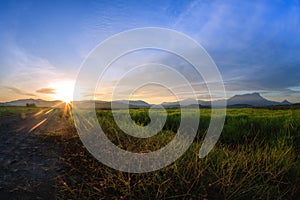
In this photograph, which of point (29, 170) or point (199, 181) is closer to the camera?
point (199, 181)

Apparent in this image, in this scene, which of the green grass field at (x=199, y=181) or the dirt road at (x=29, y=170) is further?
the dirt road at (x=29, y=170)

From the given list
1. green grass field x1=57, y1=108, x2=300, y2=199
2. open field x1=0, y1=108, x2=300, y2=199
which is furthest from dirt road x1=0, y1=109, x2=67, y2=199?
green grass field x1=57, y1=108, x2=300, y2=199

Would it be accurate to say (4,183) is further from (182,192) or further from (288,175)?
(288,175)

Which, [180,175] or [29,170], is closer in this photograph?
[180,175]

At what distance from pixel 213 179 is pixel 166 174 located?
71cm

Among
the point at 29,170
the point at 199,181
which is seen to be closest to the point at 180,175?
the point at 199,181

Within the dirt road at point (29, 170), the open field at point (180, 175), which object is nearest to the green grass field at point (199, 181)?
the open field at point (180, 175)

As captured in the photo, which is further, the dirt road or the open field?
the dirt road

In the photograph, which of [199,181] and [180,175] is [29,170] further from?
[199,181]

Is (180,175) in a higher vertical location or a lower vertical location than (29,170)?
higher

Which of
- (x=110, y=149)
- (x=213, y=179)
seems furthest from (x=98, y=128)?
(x=213, y=179)

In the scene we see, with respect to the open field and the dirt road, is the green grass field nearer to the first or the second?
the open field

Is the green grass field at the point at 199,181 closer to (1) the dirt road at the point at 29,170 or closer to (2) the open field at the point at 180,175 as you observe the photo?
(2) the open field at the point at 180,175

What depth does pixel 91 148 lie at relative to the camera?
20.7 ft
